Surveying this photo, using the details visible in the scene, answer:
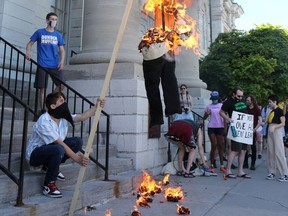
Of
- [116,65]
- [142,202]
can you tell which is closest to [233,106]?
[116,65]

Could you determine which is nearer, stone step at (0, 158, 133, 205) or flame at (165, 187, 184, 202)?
stone step at (0, 158, 133, 205)

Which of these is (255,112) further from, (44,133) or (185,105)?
(44,133)

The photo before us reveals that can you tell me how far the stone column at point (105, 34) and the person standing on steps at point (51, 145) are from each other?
9.26 ft

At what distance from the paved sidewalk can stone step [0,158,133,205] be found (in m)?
0.57

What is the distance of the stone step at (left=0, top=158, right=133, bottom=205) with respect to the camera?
3.99 meters

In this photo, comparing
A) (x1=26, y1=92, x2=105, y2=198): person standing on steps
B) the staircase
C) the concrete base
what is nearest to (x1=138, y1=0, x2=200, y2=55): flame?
(x1=26, y1=92, x2=105, y2=198): person standing on steps

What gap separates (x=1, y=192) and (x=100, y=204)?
4.97 feet

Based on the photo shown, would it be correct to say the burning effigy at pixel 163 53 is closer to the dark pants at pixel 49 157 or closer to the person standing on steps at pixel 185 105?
the dark pants at pixel 49 157

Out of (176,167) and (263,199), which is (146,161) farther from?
(263,199)

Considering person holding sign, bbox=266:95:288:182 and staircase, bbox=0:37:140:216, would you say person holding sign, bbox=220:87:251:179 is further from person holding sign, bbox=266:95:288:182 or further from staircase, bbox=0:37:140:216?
staircase, bbox=0:37:140:216

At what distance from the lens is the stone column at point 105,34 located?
7.30 meters

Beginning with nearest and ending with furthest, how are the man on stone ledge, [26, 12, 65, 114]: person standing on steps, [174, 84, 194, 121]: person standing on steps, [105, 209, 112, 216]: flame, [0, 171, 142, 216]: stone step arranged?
1. the man on stone ledge
2. [0, 171, 142, 216]: stone step
3. [105, 209, 112, 216]: flame
4. [26, 12, 65, 114]: person standing on steps
5. [174, 84, 194, 121]: person standing on steps

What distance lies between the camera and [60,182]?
482cm

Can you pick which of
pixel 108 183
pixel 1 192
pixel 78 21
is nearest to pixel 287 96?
pixel 78 21
